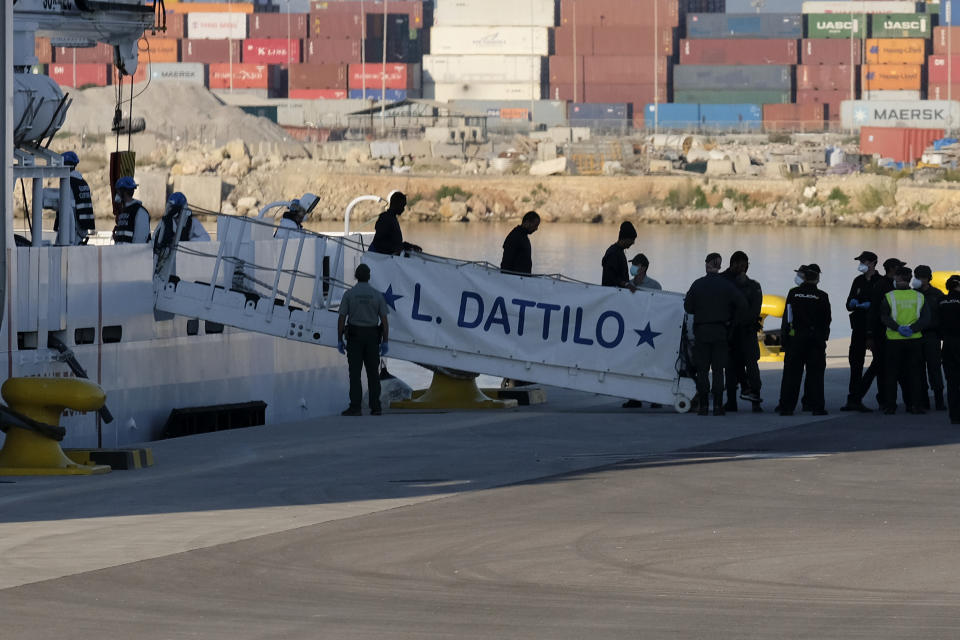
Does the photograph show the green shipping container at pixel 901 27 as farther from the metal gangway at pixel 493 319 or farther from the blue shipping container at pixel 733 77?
the metal gangway at pixel 493 319

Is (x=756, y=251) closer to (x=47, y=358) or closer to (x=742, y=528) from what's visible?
(x=47, y=358)

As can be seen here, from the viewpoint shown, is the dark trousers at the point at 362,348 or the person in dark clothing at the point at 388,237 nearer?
the dark trousers at the point at 362,348

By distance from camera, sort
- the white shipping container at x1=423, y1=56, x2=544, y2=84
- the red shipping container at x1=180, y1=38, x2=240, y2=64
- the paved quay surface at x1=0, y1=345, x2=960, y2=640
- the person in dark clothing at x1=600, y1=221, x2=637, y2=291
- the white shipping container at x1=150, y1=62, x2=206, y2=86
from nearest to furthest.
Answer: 1. the paved quay surface at x1=0, y1=345, x2=960, y2=640
2. the person in dark clothing at x1=600, y1=221, x2=637, y2=291
3. the white shipping container at x1=150, y1=62, x2=206, y2=86
4. the white shipping container at x1=423, y1=56, x2=544, y2=84
5. the red shipping container at x1=180, y1=38, x2=240, y2=64

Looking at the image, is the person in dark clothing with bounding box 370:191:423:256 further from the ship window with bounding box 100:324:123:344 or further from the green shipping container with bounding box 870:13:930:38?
the green shipping container with bounding box 870:13:930:38

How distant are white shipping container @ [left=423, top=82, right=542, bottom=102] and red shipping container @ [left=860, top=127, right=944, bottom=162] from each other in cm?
5438

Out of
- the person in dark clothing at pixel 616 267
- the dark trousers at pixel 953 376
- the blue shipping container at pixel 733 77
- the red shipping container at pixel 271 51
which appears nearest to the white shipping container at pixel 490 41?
Answer: the red shipping container at pixel 271 51

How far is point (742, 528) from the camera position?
1191 cm

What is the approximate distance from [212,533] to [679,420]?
7667 millimetres

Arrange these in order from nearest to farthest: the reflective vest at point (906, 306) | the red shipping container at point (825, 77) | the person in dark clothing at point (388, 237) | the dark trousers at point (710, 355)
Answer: the dark trousers at point (710, 355), the reflective vest at point (906, 306), the person in dark clothing at point (388, 237), the red shipping container at point (825, 77)

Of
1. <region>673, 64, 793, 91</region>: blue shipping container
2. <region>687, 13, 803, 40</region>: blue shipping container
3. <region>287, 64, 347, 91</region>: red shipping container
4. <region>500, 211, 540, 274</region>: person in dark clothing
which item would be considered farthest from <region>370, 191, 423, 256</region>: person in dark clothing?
<region>687, 13, 803, 40</region>: blue shipping container

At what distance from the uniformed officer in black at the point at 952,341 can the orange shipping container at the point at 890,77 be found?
15145cm

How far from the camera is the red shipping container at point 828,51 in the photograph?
166500mm

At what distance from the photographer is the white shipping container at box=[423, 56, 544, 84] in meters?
176

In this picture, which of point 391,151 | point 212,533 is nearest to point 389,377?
point 212,533
